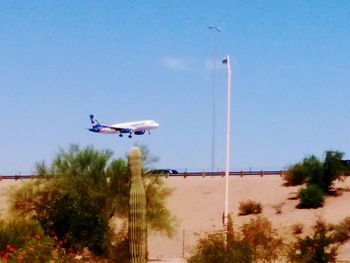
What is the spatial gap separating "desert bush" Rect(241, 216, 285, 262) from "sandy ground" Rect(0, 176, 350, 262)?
60.7 feet

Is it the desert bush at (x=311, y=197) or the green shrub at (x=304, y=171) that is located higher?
the green shrub at (x=304, y=171)

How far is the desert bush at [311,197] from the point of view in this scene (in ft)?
223

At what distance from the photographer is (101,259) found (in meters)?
38.9

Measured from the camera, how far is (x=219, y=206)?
77.3 metres

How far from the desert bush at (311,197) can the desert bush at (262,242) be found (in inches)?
1412

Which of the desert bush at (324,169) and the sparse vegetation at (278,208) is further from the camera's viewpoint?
the desert bush at (324,169)

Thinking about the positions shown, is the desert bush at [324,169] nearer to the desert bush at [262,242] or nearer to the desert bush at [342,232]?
the desert bush at [342,232]

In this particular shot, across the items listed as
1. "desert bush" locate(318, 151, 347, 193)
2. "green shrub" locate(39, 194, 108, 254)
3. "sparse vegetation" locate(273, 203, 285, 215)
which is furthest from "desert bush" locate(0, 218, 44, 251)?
"desert bush" locate(318, 151, 347, 193)

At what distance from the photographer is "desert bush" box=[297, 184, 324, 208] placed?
223ft

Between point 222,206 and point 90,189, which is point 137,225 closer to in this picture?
point 90,189

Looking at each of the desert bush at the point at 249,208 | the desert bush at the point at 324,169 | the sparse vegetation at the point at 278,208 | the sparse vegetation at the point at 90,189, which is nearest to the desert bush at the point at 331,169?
the desert bush at the point at 324,169

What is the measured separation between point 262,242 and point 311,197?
38.3 metres

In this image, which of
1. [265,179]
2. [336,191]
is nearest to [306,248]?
[336,191]

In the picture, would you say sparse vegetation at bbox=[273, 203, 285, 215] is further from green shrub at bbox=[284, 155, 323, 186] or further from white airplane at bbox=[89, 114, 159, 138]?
white airplane at bbox=[89, 114, 159, 138]
